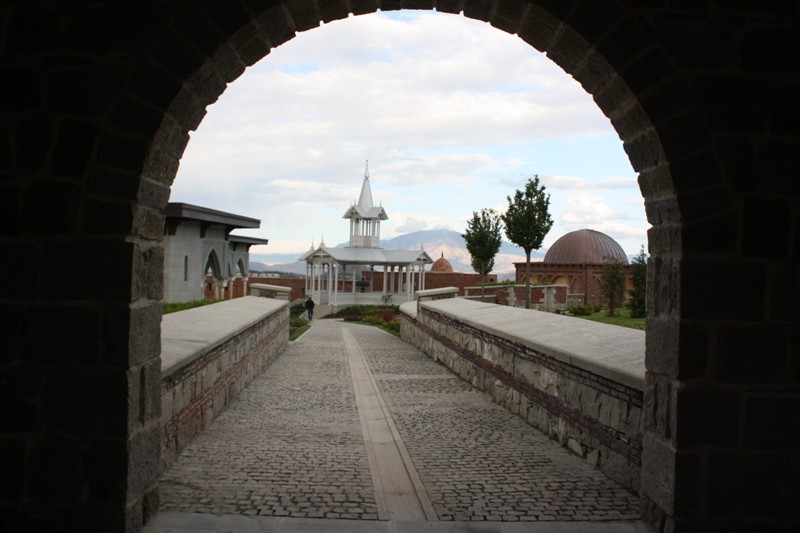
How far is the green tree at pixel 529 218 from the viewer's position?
26.8 m

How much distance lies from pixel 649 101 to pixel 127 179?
9.93 ft

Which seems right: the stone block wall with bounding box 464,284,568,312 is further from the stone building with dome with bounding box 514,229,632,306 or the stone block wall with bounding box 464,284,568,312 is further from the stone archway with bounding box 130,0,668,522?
the stone archway with bounding box 130,0,668,522

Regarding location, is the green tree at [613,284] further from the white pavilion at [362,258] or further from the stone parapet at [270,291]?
the white pavilion at [362,258]

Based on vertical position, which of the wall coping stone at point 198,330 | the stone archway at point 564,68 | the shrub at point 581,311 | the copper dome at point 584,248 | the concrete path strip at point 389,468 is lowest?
the concrete path strip at point 389,468

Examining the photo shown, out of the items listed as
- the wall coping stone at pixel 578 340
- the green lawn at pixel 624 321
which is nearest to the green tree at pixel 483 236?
the green lawn at pixel 624 321

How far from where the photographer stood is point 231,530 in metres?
3.75

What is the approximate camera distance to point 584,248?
41000 mm

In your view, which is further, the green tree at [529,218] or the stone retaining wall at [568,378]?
the green tree at [529,218]

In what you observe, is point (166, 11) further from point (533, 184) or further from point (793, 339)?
point (533, 184)

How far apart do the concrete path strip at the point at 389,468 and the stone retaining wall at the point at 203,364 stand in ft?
5.28

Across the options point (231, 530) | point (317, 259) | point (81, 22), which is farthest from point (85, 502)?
point (317, 259)

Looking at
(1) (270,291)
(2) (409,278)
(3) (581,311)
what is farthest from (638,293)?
(2) (409,278)

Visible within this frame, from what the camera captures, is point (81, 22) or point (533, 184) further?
point (533, 184)

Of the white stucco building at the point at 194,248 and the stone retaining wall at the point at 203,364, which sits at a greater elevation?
the white stucco building at the point at 194,248
